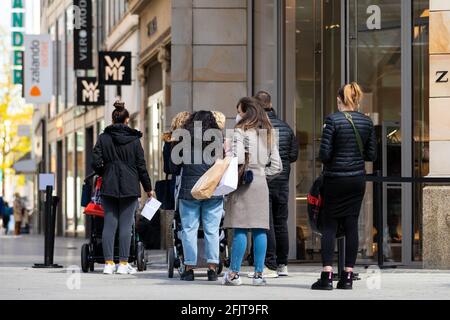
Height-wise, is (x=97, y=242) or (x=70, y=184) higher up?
(x=70, y=184)

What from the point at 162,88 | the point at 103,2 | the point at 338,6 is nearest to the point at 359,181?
the point at 338,6

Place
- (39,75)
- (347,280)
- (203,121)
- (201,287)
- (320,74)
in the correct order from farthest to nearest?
(39,75), (320,74), (203,121), (201,287), (347,280)

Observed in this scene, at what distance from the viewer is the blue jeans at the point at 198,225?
509 inches

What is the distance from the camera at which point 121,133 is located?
14164 mm

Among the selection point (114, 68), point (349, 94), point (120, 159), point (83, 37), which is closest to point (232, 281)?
point (349, 94)

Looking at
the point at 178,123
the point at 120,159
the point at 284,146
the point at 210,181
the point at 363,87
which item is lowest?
the point at 210,181

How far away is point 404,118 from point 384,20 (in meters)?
1.36

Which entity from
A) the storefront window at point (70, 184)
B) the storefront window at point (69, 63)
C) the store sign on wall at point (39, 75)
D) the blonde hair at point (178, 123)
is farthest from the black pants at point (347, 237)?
the storefront window at point (69, 63)

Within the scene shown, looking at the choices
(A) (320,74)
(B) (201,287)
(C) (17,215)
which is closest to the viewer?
(B) (201,287)

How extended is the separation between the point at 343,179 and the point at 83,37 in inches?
992

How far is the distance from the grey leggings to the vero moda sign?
69.4 ft

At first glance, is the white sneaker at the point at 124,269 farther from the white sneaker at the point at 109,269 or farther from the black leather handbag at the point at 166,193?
the black leather handbag at the point at 166,193

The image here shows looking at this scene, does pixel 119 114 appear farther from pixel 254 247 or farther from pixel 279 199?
pixel 254 247

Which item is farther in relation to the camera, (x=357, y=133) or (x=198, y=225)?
(x=198, y=225)
